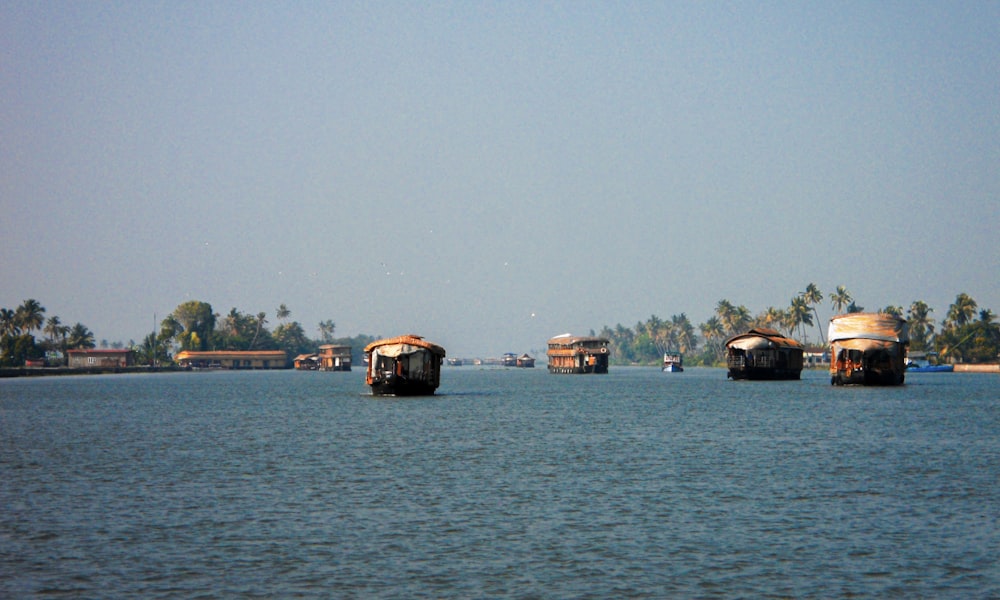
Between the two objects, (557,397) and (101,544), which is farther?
(557,397)

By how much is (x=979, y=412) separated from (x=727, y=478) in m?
56.2

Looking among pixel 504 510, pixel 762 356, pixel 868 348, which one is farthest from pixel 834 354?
pixel 504 510

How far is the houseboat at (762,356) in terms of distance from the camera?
162 metres

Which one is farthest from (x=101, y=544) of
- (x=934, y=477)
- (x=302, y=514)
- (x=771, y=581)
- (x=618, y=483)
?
(x=934, y=477)

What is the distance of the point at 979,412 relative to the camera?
93.6 metres

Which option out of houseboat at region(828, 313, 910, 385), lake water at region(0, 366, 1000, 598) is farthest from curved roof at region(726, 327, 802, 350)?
lake water at region(0, 366, 1000, 598)

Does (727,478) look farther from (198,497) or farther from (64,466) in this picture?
(64,466)

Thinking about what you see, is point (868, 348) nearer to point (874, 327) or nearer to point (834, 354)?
point (874, 327)

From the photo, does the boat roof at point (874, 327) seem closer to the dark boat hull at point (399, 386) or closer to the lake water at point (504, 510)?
the lake water at point (504, 510)

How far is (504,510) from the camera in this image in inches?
1512

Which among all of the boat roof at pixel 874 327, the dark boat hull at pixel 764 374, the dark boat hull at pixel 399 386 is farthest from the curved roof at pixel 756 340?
the dark boat hull at pixel 399 386

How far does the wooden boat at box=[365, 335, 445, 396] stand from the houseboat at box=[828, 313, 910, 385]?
4732cm

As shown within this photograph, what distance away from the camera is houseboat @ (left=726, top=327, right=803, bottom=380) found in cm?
16175

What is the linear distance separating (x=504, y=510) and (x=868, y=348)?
318ft
